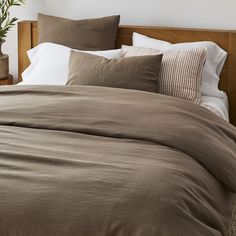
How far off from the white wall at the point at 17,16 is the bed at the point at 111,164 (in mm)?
1256

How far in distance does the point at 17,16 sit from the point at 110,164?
7.77 ft

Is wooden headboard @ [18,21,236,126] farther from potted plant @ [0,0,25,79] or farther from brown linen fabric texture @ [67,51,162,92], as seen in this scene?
potted plant @ [0,0,25,79]

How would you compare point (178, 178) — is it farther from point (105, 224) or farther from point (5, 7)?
point (5, 7)

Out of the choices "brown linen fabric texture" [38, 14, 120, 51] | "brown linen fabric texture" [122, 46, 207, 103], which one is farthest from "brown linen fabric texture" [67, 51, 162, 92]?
"brown linen fabric texture" [38, 14, 120, 51]

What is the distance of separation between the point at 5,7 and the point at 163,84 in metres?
1.51

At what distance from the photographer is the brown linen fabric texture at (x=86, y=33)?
357 centimetres

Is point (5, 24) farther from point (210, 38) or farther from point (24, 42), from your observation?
point (210, 38)

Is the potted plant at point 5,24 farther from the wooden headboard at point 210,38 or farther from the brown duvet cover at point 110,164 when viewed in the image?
the brown duvet cover at point 110,164

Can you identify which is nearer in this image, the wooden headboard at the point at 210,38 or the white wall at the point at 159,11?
the wooden headboard at the point at 210,38

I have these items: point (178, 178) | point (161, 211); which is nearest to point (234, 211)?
point (178, 178)

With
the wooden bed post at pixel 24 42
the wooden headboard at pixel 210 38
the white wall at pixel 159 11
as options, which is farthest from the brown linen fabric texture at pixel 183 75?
the wooden bed post at pixel 24 42

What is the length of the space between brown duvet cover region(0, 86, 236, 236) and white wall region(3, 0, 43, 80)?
127 cm

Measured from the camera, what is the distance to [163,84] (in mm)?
3160

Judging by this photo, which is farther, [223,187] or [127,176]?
[223,187]
